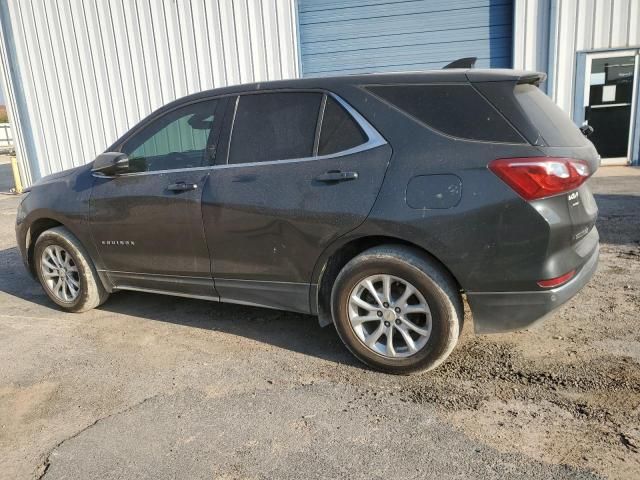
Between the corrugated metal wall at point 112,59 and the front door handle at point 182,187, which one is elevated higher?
the corrugated metal wall at point 112,59

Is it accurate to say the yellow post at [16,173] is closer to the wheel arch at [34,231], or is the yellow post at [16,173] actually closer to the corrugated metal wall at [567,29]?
the wheel arch at [34,231]

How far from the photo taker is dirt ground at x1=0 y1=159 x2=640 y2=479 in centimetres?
245

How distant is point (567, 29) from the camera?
380 inches

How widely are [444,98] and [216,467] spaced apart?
7.43ft

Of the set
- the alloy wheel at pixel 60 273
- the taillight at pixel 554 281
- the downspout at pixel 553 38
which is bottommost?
the alloy wheel at pixel 60 273

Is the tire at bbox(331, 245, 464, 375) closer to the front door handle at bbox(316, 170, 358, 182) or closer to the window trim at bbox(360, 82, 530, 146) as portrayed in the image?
the front door handle at bbox(316, 170, 358, 182)

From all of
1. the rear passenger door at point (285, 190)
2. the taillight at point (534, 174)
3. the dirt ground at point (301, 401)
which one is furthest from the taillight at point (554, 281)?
the rear passenger door at point (285, 190)

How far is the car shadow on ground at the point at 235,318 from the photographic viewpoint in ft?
12.1

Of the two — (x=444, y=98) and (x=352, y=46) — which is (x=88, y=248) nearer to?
(x=444, y=98)

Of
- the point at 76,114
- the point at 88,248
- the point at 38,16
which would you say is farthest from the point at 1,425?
the point at 38,16

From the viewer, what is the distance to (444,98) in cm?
299

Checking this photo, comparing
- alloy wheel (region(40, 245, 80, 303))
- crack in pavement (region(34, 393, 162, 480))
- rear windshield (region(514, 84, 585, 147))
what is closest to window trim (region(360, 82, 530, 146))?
rear windshield (region(514, 84, 585, 147))

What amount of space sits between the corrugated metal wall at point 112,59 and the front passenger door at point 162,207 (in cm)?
693

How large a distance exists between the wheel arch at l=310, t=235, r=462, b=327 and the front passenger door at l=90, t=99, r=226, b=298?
86 centimetres
